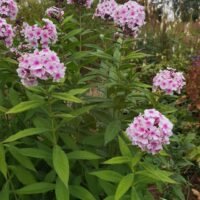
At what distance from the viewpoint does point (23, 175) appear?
3.31 m

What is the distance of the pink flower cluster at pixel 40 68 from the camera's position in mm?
2959

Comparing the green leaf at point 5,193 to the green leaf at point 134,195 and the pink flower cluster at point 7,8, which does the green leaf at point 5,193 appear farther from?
the pink flower cluster at point 7,8

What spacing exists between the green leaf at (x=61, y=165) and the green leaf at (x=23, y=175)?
12.2 inches

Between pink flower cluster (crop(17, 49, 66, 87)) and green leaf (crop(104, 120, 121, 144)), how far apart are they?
558 mm

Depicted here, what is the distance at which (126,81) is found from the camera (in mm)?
3715

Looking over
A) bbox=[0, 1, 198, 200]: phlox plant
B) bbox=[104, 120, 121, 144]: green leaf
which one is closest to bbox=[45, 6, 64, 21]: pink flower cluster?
bbox=[0, 1, 198, 200]: phlox plant

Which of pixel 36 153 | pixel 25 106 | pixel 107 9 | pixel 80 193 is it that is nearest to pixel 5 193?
pixel 36 153

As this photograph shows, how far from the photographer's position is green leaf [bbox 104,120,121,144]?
3.37m

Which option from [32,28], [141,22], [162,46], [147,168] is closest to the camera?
[147,168]

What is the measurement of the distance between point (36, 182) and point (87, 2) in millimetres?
1665

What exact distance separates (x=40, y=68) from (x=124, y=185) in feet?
2.65

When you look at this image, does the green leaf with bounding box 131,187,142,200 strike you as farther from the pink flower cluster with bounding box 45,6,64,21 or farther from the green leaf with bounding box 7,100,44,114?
the pink flower cluster with bounding box 45,6,64,21

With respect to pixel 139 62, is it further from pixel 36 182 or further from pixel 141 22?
pixel 36 182

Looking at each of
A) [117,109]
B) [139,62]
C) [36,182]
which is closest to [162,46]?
[139,62]
